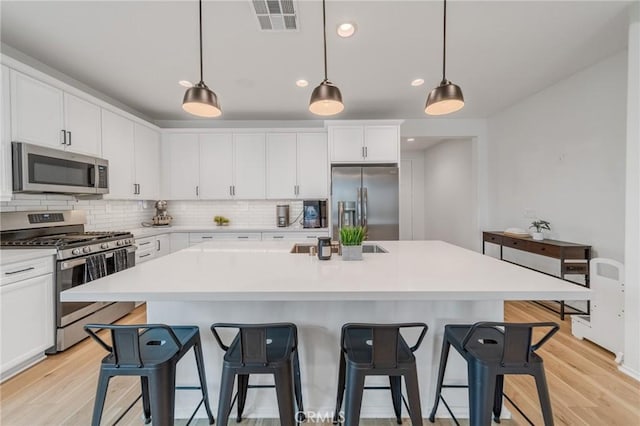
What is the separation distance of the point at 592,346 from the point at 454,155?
392 cm

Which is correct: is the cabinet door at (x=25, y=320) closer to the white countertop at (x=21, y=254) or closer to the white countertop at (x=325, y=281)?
the white countertop at (x=21, y=254)

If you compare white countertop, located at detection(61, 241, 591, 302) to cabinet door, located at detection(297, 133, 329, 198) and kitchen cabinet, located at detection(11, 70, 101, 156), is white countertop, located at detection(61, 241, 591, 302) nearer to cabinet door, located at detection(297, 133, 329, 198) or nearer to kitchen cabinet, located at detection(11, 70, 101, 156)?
kitchen cabinet, located at detection(11, 70, 101, 156)

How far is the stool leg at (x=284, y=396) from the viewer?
3.91 feet

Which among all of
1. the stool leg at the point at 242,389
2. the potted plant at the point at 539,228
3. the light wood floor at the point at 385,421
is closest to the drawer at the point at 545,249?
the potted plant at the point at 539,228

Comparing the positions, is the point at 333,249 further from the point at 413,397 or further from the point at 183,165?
the point at 183,165

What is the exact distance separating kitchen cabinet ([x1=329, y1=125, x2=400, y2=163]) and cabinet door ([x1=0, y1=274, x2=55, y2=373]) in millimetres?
3353

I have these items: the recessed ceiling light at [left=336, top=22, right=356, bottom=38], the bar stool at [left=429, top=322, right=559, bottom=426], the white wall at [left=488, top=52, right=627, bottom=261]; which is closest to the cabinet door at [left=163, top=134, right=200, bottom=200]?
the recessed ceiling light at [left=336, top=22, right=356, bottom=38]

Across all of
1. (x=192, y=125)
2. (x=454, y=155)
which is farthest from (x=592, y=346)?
(x=192, y=125)

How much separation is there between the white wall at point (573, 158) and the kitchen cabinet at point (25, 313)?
5.07 m

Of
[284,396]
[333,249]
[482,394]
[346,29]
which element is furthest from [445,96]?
[284,396]

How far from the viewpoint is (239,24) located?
2.18m

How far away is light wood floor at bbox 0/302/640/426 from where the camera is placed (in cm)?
165

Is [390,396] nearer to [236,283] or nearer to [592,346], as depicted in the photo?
[236,283]

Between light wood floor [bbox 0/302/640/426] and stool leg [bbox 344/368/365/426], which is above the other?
stool leg [bbox 344/368/365/426]
